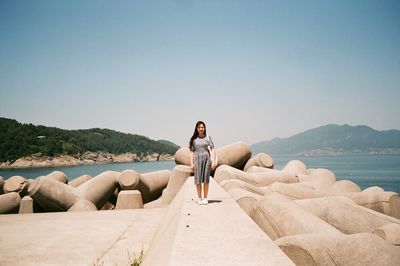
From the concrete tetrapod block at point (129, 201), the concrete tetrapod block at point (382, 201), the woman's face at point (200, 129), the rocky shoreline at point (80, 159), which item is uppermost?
the woman's face at point (200, 129)

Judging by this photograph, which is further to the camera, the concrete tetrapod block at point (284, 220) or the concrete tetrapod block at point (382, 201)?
the concrete tetrapod block at point (382, 201)

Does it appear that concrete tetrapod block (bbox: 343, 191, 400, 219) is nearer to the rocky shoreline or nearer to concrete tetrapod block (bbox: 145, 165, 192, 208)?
concrete tetrapod block (bbox: 145, 165, 192, 208)

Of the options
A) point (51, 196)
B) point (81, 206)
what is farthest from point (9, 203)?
point (81, 206)

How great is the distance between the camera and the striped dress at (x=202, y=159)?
5.21 metres

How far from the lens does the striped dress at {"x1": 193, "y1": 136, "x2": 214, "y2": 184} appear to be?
17.1 ft

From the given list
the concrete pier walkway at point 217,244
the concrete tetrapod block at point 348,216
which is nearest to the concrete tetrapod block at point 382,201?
the concrete tetrapod block at point 348,216

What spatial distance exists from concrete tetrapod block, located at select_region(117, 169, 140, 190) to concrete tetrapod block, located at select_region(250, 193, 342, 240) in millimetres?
6461

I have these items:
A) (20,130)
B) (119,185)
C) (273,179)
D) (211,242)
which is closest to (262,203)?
(211,242)

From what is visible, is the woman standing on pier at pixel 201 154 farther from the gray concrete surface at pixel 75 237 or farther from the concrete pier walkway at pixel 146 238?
the gray concrete surface at pixel 75 237

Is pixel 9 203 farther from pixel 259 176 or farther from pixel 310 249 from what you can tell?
pixel 310 249

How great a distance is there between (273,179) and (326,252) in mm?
7958

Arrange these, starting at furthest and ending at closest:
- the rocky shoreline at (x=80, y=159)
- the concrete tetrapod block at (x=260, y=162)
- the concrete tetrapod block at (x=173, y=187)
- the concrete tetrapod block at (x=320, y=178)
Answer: the rocky shoreline at (x=80, y=159) → the concrete tetrapod block at (x=260, y=162) → the concrete tetrapod block at (x=320, y=178) → the concrete tetrapod block at (x=173, y=187)

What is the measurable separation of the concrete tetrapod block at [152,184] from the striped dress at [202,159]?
585 cm

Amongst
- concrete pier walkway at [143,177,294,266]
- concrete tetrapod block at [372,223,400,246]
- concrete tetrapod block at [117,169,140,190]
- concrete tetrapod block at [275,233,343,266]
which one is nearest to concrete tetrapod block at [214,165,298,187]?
concrete tetrapod block at [117,169,140,190]
